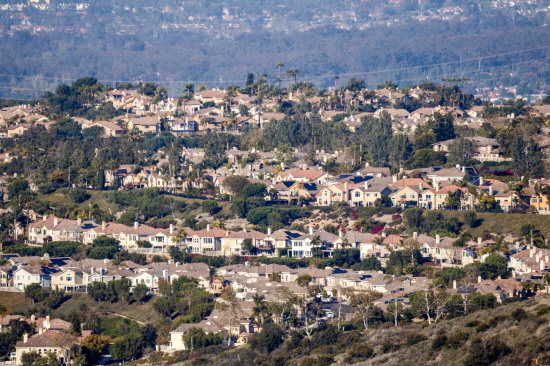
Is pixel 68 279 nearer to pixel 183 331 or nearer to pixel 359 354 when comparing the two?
pixel 183 331

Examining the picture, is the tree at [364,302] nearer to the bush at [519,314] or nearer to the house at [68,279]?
the bush at [519,314]

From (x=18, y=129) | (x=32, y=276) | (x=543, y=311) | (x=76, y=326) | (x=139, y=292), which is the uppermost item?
(x=543, y=311)

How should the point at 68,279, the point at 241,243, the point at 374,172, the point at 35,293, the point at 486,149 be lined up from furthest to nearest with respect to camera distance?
1. the point at 486,149
2. the point at 374,172
3. the point at 241,243
4. the point at 68,279
5. the point at 35,293

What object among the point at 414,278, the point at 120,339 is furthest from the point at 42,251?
the point at 414,278

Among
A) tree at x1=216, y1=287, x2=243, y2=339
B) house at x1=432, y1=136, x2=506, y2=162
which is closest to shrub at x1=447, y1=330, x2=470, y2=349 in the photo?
tree at x1=216, y1=287, x2=243, y2=339

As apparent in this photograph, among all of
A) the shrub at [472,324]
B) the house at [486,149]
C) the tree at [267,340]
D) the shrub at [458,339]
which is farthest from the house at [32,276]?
the house at [486,149]

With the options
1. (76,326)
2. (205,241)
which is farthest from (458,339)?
(205,241)

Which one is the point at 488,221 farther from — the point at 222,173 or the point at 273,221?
the point at 222,173
